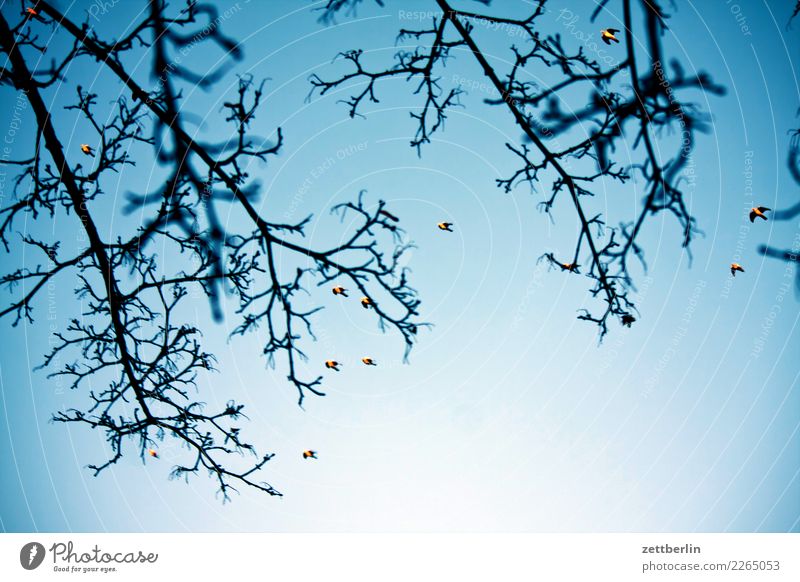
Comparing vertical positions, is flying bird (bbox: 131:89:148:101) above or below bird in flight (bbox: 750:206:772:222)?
above

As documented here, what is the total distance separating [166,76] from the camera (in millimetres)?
2645

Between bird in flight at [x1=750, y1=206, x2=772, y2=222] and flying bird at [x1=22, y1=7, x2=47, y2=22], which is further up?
flying bird at [x1=22, y1=7, x2=47, y2=22]

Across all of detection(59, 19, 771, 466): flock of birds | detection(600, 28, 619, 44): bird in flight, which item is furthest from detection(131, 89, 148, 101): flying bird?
detection(600, 28, 619, 44): bird in flight

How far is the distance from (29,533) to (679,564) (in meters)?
3.12

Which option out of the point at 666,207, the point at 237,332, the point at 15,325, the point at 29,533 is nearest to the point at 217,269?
the point at 237,332

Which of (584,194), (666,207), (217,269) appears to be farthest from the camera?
(217,269)

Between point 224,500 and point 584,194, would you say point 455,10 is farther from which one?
point 224,500

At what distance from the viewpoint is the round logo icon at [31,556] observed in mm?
2639

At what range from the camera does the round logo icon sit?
264 cm

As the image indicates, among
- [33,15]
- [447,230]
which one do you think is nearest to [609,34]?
[447,230]

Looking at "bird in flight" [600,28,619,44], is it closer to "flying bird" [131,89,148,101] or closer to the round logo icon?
"flying bird" [131,89,148,101]

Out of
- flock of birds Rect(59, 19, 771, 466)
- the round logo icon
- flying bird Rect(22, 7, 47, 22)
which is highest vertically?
flying bird Rect(22, 7, 47, 22)

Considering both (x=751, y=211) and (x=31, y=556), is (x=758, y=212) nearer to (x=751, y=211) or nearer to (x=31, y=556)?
(x=751, y=211)

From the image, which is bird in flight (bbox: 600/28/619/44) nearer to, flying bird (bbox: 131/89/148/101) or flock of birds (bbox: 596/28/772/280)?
flock of birds (bbox: 596/28/772/280)
